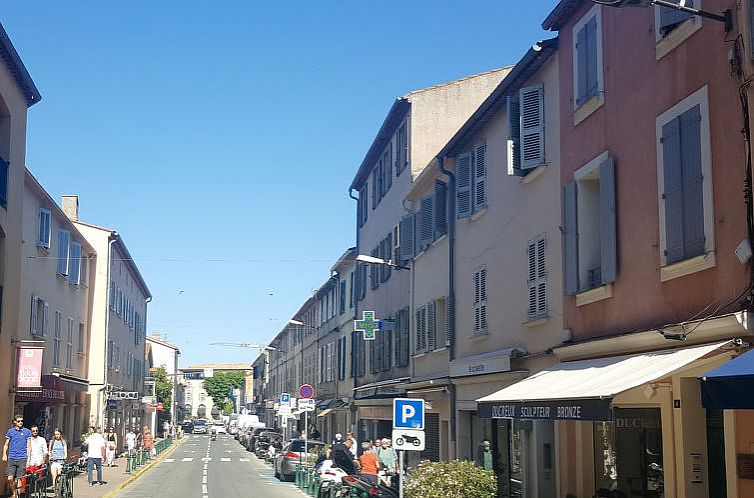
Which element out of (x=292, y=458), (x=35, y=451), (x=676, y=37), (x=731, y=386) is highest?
(x=676, y=37)

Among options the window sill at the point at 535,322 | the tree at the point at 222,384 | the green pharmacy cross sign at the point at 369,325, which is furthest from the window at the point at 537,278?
the tree at the point at 222,384

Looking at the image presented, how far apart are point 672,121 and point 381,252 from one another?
23100 millimetres

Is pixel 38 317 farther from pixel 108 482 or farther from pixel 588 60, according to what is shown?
pixel 588 60

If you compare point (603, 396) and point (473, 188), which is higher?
point (473, 188)

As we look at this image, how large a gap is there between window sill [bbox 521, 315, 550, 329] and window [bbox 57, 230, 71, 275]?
69.9ft

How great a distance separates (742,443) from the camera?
990 centimetres

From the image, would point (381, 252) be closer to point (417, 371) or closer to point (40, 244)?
point (417, 371)

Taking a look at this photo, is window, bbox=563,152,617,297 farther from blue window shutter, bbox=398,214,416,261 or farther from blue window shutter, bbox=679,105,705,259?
blue window shutter, bbox=398,214,416,261

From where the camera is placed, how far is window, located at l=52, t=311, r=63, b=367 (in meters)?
32.9

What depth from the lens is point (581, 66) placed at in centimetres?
1473

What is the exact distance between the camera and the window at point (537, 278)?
16.5m

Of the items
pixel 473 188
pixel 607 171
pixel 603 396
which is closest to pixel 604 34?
pixel 607 171

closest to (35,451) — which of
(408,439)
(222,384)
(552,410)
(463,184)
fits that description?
(408,439)

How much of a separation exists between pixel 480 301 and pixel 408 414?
5.92 meters
